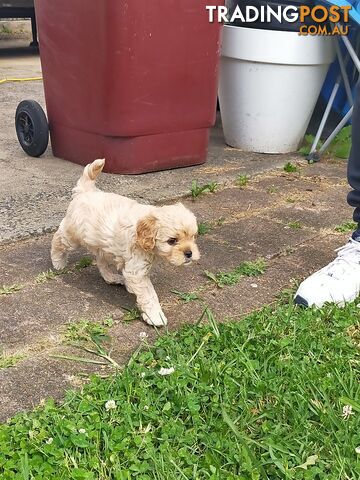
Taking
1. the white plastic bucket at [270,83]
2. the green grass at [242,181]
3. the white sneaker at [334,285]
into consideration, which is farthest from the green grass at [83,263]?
the white plastic bucket at [270,83]

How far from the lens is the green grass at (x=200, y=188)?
331cm

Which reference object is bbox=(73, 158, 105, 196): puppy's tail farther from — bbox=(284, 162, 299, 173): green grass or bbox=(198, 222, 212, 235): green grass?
bbox=(284, 162, 299, 173): green grass

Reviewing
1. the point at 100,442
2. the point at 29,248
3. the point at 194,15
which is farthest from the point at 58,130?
the point at 100,442

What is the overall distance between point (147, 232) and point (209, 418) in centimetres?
61

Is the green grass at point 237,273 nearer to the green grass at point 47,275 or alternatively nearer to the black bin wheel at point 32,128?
the green grass at point 47,275

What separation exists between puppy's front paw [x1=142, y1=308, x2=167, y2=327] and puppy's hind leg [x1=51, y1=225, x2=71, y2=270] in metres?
0.45

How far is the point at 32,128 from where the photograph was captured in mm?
3760

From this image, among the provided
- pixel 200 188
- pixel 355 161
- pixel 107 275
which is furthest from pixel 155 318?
pixel 200 188

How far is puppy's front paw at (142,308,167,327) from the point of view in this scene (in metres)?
2.01

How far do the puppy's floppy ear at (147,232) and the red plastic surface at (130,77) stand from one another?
157cm

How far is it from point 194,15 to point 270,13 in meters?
0.73

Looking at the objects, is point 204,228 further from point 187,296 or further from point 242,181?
point 242,181

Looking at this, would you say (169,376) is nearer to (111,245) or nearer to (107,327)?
(107,327)

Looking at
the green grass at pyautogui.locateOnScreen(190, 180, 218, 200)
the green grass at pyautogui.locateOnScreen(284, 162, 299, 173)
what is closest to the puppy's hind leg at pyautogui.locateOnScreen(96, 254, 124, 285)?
the green grass at pyautogui.locateOnScreen(190, 180, 218, 200)
